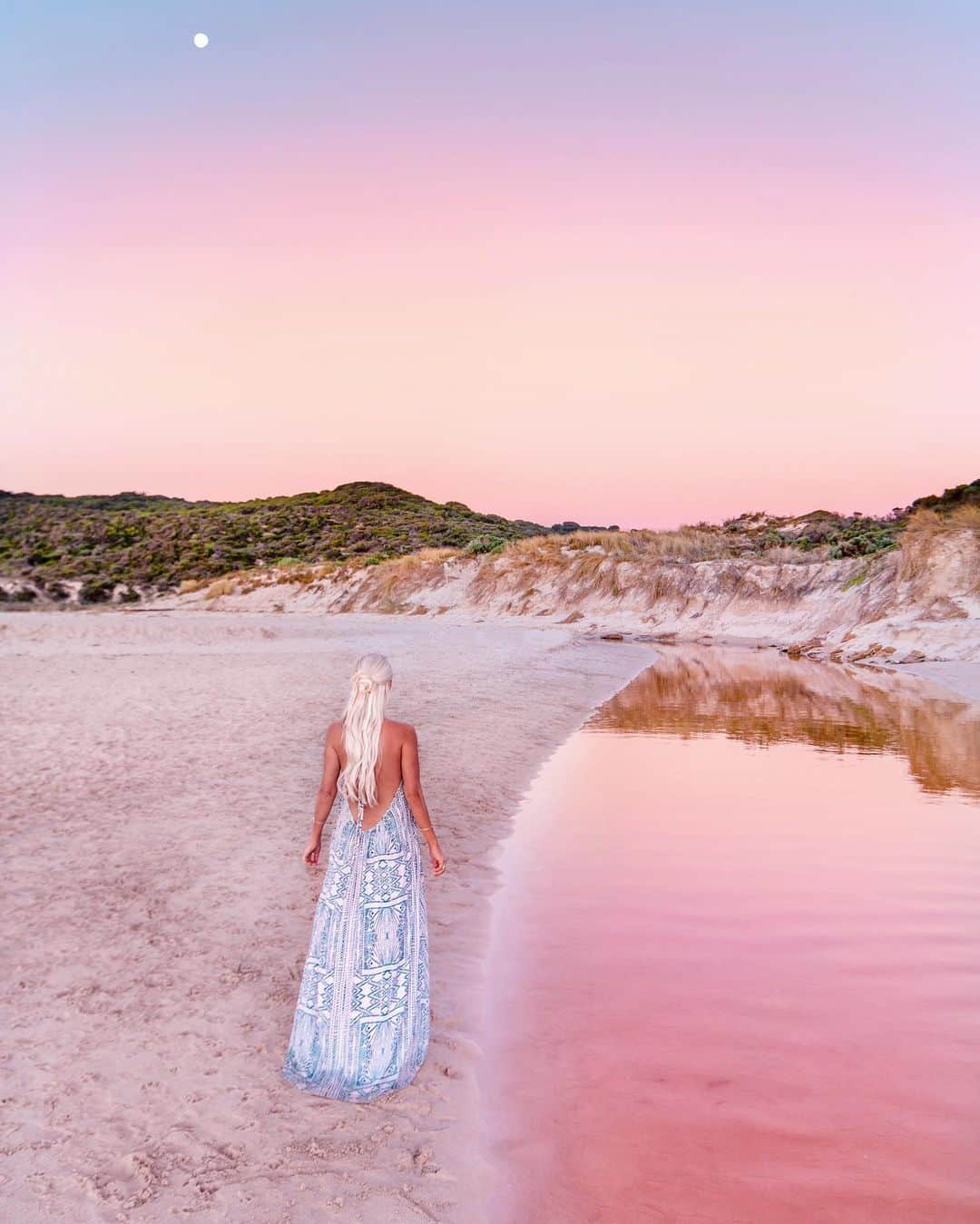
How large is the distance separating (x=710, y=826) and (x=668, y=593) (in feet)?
94.8

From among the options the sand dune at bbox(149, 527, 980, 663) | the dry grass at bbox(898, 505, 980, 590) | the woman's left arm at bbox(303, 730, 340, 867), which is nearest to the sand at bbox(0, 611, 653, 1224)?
the woman's left arm at bbox(303, 730, 340, 867)

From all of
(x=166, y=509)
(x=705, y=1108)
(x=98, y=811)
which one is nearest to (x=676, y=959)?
(x=705, y=1108)

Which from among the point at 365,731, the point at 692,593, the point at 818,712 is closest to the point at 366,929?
the point at 365,731

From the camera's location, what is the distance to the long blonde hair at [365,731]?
4289 mm

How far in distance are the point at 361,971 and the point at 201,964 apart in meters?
1.85

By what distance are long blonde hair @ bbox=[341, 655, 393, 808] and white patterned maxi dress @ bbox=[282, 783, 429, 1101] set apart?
0.38 ft

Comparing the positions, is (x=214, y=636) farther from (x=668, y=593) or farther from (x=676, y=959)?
(x=676, y=959)

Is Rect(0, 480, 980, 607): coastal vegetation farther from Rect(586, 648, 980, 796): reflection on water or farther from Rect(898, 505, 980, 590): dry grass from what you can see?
Rect(586, 648, 980, 796): reflection on water

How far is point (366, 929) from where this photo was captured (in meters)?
4.31

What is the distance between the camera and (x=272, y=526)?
252ft

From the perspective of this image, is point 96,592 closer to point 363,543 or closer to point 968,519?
point 363,543

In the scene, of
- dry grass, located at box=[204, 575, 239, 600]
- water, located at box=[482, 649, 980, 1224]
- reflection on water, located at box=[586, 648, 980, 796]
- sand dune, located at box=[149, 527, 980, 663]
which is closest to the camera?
water, located at box=[482, 649, 980, 1224]

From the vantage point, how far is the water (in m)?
3.78

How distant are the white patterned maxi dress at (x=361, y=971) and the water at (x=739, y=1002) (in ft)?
1.92
